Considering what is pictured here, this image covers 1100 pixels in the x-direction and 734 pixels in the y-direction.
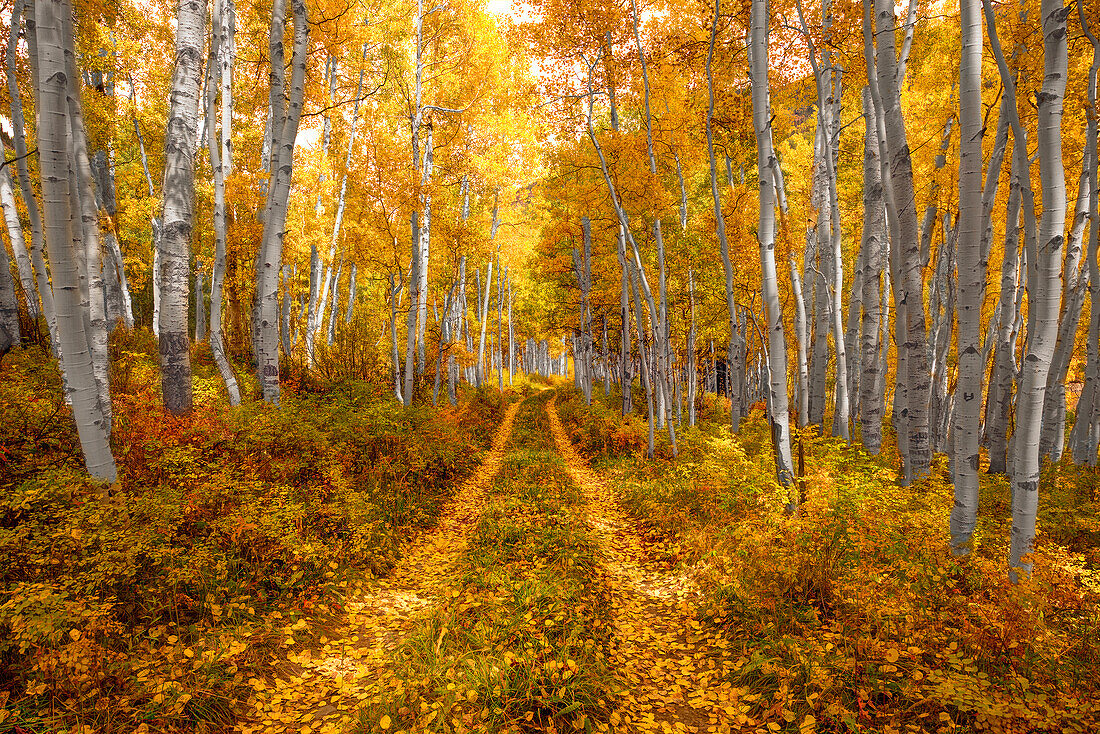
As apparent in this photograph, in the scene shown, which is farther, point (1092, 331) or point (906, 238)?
point (1092, 331)

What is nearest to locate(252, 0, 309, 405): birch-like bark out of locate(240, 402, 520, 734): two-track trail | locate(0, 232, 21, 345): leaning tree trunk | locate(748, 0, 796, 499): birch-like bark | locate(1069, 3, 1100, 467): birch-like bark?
locate(240, 402, 520, 734): two-track trail

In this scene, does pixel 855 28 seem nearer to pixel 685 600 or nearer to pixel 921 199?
pixel 921 199

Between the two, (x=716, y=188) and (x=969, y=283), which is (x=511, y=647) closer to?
(x=969, y=283)

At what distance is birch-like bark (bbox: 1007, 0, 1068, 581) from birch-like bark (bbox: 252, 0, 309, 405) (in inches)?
355

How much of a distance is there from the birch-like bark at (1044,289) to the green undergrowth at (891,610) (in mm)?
354

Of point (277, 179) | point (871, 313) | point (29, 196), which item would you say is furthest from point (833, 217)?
point (29, 196)

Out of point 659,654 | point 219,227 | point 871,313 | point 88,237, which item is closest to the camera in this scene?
point 659,654

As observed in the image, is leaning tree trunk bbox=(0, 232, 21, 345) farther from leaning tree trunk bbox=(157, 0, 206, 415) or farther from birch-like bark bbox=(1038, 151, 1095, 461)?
birch-like bark bbox=(1038, 151, 1095, 461)

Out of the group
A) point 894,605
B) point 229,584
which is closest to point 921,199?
point 894,605

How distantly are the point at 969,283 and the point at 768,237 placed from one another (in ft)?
7.35

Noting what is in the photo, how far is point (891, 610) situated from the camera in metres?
3.62

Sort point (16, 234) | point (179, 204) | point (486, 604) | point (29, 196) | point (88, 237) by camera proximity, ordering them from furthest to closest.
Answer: point (16, 234) → point (29, 196) → point (88, 237) → point (179, 204) → point (486, 604)

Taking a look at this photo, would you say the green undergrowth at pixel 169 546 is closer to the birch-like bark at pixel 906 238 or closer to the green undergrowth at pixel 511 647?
the green undergrowth at pixel 511 647

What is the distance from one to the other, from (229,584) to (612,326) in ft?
70.3
